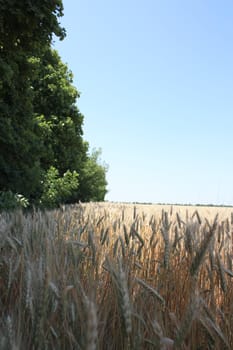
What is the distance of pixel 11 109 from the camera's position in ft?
45.9

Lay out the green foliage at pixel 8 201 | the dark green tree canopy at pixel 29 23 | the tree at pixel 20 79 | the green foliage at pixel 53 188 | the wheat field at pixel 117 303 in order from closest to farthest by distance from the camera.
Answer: the wheat field at pixel 117 303 < the dark green tree canopy at pixel 29 23 < the tree at pixel 20 79 < the green foliage at pixel 8 201 < the green foliage at pixel 53 188

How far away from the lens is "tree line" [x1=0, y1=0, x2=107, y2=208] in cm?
964

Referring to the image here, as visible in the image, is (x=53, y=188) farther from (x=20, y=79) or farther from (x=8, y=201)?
(x=8, y=201)

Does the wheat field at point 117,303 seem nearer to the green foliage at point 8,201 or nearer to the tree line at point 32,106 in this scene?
the tree line at point 32,106

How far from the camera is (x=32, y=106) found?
14984 millimetres

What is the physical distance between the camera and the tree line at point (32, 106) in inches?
380

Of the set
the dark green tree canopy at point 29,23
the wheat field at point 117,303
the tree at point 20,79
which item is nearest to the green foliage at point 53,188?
the tree at point 20,79

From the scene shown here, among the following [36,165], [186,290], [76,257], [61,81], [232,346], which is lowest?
[232,346]

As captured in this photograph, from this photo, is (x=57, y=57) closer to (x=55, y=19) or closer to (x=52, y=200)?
(x=52, y=200)

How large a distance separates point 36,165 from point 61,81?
27.8 ft

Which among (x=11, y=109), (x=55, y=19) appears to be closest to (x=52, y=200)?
(x=11, y=109)

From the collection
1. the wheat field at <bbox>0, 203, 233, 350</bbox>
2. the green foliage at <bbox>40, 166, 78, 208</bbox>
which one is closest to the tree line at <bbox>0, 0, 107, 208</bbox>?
the green foliage at <bbox>40, 166, 78, 208</bbox>

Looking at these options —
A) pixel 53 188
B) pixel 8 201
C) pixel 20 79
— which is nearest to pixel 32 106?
pixel 20 79

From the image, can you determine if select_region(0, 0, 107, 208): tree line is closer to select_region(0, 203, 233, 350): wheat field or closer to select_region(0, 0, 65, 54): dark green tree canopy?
select_region(0, 0, 65, 54): dark green tree canopy
